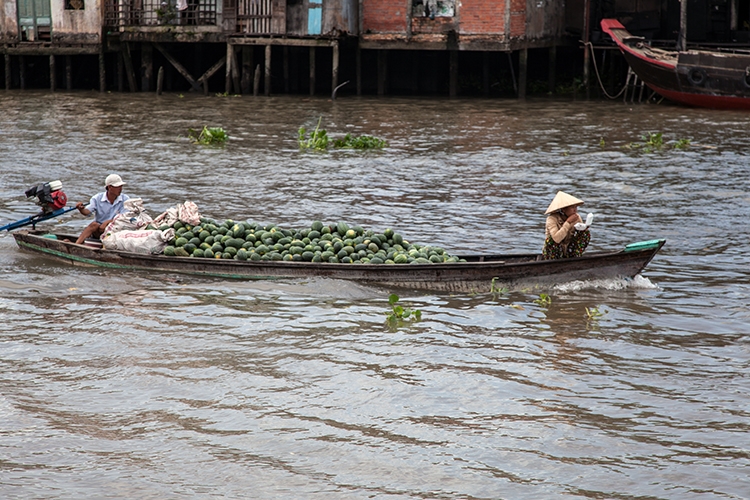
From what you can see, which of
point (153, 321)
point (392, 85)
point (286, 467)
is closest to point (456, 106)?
point (392, 85)

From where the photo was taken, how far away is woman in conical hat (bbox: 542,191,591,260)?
8672 millimetres

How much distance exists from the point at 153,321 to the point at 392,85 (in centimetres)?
2138

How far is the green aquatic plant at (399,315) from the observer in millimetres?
8250

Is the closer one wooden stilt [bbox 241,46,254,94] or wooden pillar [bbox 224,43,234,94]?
wooden pillar [bbox 224,43,234,94]

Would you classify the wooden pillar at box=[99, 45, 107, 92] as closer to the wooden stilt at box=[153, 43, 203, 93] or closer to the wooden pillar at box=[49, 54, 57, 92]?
the wooden pillar at box=[49, 54, 57, 92]

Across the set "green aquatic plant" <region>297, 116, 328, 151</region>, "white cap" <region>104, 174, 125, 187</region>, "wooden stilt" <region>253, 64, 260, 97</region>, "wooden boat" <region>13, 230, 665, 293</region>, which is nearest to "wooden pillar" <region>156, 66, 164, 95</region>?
"wooden stilt" <region>253, 64, 260, 97</region>

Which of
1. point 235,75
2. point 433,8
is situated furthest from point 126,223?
point 235,75

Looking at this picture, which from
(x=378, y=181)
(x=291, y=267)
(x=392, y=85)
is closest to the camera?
(x=291, y=267)

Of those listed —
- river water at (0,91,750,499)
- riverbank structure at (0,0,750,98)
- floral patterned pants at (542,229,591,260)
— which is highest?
riverbank structure at (0,0,750,98)

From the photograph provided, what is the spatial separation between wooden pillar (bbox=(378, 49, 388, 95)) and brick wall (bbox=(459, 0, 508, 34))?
2.93 metres

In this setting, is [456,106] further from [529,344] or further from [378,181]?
[529,344]

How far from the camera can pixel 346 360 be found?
7.43 metres

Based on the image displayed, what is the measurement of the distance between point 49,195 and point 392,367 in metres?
4.84

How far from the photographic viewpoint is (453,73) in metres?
25.9
